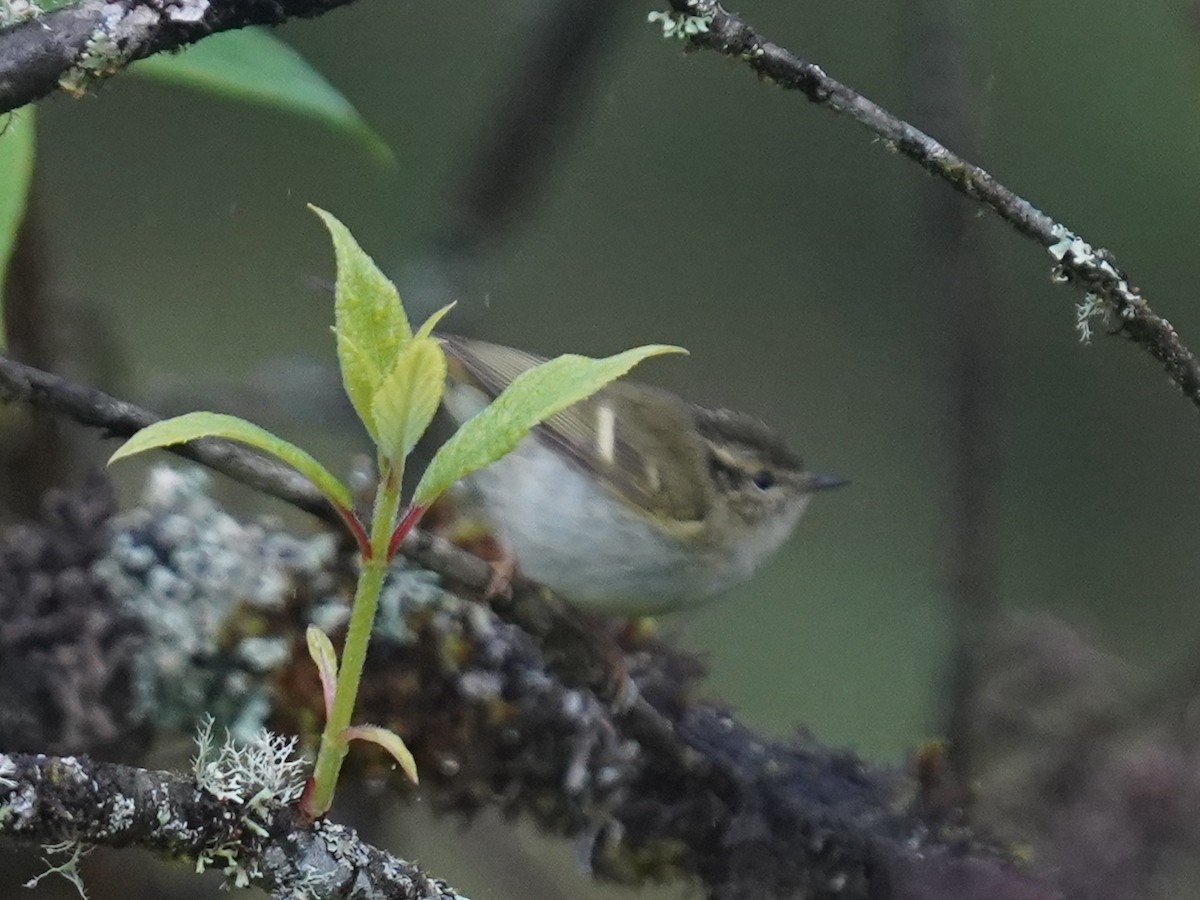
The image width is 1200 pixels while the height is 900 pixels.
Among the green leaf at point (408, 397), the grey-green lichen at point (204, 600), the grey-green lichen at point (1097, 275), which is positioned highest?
the grey-green lichen at point (1097, 275)

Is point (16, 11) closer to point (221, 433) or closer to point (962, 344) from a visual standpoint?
point (221, 433)

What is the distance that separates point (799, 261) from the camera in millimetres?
1508

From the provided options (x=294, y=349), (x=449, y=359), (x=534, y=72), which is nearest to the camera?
(x=449, y=359)

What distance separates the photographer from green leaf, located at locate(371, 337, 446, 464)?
36 cm

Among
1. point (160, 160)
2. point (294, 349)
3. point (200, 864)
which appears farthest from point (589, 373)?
point (160, 160)

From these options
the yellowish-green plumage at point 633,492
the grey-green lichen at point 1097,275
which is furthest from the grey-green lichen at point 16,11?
the yellowish-green plumage at point 633,492

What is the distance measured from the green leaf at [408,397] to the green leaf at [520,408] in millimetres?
16

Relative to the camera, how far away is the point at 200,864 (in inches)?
13.1

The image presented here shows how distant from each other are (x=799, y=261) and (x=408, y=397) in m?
1.19

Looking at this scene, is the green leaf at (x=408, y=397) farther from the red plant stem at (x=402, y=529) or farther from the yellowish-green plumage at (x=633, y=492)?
the yellowish-green plumage at (x=633, y=492)

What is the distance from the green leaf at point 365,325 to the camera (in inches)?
14.7

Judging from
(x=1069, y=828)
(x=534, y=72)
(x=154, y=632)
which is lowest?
(x=154, y=632)

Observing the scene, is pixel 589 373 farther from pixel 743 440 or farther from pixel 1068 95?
pixel 1068 95

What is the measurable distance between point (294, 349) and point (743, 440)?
1.44ft
